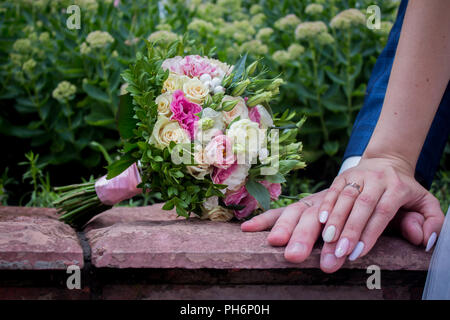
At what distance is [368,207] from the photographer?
1.10 metres

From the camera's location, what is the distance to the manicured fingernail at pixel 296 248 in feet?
3.46

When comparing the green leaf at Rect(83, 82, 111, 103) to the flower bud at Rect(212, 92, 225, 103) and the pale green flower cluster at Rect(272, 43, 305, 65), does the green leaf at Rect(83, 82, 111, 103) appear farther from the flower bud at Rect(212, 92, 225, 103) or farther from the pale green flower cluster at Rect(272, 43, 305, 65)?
the flower bud at Rect(212, 92, 225, 103)

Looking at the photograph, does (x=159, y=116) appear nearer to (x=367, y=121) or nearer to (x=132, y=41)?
(x=367, y=121)

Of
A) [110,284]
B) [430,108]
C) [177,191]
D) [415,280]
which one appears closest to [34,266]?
[110,284]

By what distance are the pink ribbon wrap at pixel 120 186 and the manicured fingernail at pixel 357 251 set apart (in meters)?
0.79

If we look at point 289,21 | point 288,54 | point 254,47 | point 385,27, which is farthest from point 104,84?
point 385,27

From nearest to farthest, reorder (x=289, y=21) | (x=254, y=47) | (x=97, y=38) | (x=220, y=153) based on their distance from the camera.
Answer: (x=220, y=153) < (x=97, y=38) < (x=254, y=47) < (x=289, y=21)

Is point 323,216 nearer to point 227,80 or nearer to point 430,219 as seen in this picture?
point 430,219

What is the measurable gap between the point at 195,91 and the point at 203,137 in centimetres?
16

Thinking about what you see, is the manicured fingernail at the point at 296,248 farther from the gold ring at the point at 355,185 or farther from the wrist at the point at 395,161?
the wrist at the point at 395,161

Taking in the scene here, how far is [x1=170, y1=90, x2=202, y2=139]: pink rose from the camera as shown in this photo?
1.34 m

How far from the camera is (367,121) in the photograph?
5.29 feet

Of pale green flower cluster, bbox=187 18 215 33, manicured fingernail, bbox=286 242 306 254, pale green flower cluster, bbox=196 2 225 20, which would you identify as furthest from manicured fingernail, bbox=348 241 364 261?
pale green flower cluster, bbox=196 2 225 20

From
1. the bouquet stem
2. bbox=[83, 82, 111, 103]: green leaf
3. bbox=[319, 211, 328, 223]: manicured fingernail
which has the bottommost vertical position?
the bouquet stem
